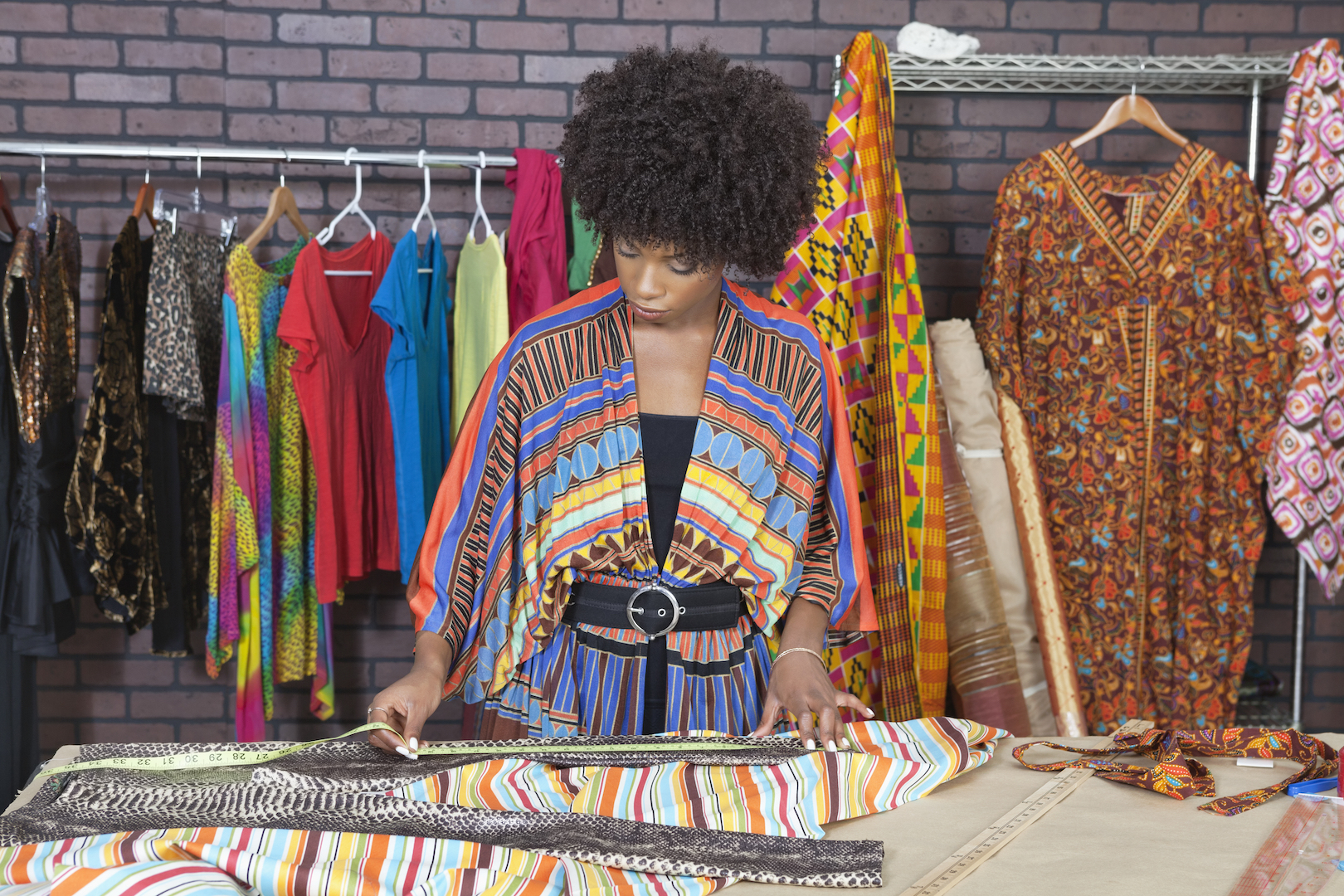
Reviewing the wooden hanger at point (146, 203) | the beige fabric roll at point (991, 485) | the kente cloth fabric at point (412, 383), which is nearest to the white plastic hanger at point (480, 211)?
the kente cloth fabric at point (412, 383)

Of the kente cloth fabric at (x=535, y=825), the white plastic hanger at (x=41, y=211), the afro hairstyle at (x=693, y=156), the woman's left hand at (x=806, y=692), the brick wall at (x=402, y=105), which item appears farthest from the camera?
the brick wall at (x=402, y=105)

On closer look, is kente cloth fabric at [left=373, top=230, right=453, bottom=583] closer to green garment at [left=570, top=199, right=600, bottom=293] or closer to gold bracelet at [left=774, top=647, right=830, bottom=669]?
green garment at [left=570, top=199, right=600, bottom=293]

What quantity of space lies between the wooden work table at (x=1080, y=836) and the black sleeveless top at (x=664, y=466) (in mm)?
574

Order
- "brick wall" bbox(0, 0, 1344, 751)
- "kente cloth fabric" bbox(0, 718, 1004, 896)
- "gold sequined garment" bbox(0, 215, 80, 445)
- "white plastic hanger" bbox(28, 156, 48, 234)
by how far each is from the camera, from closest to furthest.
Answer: "kente cloth fabric" bbox(0, 718, 1004, 896) < "gold sequined garment" bbox(0, 215, 80, 445) < "white plastic hanger" bbox(28, 156, 48, 234) < "brick wall" bbox(0, 0, 1344, 751)

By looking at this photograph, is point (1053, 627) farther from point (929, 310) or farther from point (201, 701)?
point (201, 701)

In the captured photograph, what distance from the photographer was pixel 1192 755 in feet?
4.44

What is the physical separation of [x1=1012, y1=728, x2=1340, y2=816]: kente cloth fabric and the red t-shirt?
187 cm

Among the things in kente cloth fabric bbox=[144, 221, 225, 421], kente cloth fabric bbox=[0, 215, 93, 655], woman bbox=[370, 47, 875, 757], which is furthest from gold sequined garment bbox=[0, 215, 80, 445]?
woman bbox=[370, 47, 875, 757]

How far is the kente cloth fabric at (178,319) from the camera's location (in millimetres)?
2504

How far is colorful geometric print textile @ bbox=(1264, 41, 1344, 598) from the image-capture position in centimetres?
274

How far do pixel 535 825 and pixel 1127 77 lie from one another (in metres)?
2.65

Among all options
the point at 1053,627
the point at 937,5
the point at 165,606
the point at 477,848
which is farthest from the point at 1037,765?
the point at 937,5

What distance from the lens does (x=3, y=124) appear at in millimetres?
2971

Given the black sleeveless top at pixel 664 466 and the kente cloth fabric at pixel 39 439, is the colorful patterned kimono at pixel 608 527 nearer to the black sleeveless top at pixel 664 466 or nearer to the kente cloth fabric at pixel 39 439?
the black sleeveless top at pixel 664 466
